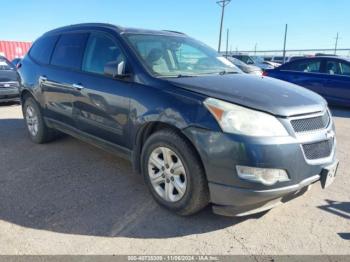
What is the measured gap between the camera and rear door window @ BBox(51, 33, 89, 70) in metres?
4.24

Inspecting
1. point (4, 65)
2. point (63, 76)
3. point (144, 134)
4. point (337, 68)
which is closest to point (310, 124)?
point (144, 134)

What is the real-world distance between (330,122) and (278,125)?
859 mm

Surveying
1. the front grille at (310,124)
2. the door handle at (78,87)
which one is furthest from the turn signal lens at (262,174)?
the door handle at (78,87)

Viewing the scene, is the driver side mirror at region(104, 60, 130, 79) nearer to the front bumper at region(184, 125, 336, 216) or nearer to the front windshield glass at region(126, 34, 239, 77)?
the front windshield glass at region(126, 34, 239, 77)

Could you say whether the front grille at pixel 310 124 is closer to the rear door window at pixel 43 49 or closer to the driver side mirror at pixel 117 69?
the driver side mirror at pixel 117 69

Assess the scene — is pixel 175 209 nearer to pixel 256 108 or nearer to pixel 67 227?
pixel 67 227

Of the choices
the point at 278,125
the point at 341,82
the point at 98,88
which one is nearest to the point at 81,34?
the point at 98,88

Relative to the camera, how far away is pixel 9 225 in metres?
2.94

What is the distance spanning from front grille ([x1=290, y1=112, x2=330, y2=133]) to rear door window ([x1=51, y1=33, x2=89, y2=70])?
9.01ft

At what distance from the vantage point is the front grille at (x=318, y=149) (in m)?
2.71

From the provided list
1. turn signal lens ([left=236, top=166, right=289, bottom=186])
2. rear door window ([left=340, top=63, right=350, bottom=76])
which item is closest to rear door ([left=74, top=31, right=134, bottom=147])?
turn signal lens ([left=236, top=166, right=289, bottom=186])

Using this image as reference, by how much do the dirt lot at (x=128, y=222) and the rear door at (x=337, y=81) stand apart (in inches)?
218

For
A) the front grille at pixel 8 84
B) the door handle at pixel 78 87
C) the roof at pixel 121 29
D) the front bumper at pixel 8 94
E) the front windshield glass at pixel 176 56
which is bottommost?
the front bumper at pixel 8 94

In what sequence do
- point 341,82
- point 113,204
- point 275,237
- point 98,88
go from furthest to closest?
point 341,82, point 98,88, point 113,204, point 275,237
